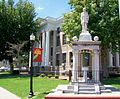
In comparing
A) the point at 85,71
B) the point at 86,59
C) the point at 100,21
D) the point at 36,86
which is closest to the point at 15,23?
the point at 100,21

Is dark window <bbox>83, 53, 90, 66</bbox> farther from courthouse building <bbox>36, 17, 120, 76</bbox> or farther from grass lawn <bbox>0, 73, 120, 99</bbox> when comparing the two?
courthouse building <bbox>36, 17, 120, 76</bbox>

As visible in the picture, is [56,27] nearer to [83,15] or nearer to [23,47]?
[23,47]

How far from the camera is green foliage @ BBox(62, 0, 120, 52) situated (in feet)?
107

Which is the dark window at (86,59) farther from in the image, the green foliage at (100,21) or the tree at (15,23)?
the tree at (15,23)

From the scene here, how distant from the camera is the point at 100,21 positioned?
32.8m

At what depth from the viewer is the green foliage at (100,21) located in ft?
107

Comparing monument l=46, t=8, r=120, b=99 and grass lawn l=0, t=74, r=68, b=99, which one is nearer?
monument l=46, t=8, r=120, b=99

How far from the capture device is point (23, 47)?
50688 millimetres

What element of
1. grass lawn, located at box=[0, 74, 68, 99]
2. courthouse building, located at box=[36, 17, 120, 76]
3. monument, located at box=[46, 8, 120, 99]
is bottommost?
grass lawn, located at box=[0, 74, 68, 99]

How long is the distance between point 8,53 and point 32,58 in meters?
30.8

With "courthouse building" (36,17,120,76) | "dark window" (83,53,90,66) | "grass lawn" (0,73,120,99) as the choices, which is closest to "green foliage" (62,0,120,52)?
"grass lawn" (0,73,120,99)

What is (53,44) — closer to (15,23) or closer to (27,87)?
(15,23)

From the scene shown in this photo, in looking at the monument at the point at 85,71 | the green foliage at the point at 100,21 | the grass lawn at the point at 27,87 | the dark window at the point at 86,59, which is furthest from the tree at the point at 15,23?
the monument at the point at 85,71

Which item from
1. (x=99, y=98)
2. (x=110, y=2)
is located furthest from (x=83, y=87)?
(x=110, y=2)
